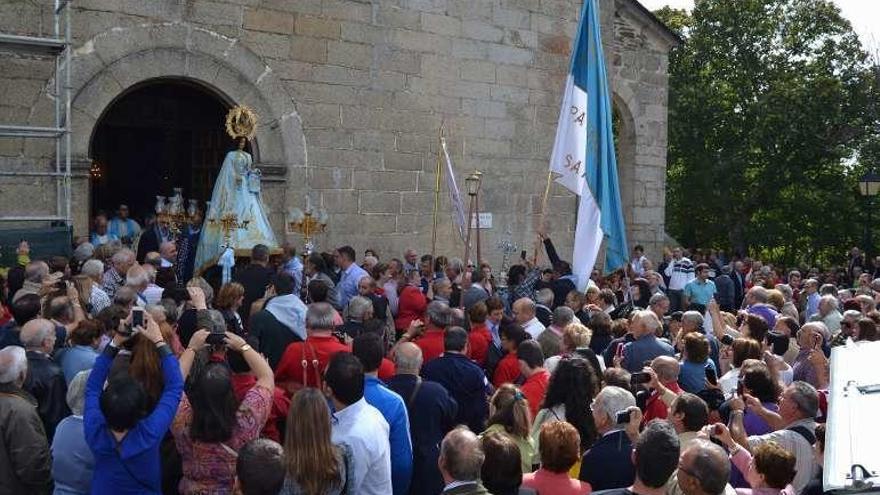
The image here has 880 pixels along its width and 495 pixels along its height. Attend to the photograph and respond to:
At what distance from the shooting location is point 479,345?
863 centimetres

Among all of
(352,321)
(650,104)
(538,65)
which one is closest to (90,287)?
(352,321)

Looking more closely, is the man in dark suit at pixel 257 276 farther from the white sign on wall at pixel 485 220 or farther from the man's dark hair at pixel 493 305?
the white sign on wall at pixel 485 220

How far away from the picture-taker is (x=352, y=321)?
8508mm

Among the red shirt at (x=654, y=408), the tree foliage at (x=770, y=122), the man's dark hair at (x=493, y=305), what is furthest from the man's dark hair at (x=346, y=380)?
the tree foliage at (x=770, y=122)

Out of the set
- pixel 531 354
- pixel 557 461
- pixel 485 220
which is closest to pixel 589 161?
pixel 485 220

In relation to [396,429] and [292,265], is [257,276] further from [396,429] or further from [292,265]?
[396,429]

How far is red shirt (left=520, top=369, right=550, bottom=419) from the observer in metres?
6.74

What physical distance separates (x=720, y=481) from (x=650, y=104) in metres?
18.2

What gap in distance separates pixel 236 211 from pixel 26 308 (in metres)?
5.19

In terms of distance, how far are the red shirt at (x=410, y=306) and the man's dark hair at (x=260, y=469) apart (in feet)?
21.4

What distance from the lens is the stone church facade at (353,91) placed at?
40.8 ft

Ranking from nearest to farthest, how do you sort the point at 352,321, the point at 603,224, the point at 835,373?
the point at 835,373 < the point at 352,321 < the point at 603,224

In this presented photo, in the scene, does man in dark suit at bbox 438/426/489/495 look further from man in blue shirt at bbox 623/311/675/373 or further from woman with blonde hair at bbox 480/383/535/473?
man in blue shirt at bbox 623/311/675/373

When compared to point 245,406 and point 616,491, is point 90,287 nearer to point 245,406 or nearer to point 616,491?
point 245,406
